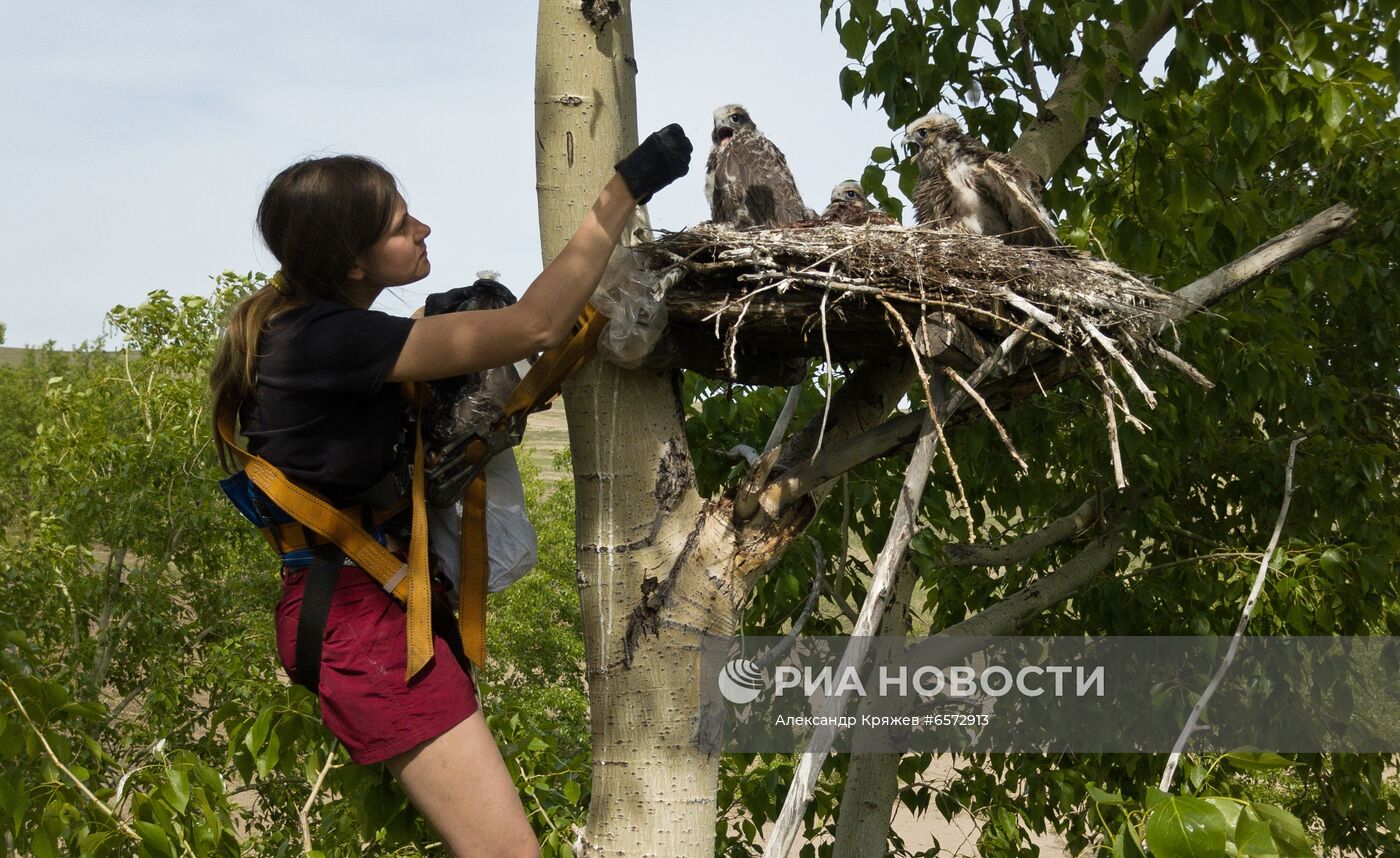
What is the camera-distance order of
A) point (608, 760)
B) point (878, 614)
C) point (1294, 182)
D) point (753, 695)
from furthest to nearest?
point (1294, 182)
point (753, 695)
point (608, 760)
point (878, 614)

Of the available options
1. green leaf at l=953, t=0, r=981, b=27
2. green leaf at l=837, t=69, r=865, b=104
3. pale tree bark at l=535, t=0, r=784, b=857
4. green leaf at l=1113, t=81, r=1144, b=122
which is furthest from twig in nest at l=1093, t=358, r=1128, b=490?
green leaf at l=837, t=69, r=865, b=104

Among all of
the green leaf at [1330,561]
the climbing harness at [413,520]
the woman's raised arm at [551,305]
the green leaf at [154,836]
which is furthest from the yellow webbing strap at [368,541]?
the green leaf at [1330,561]

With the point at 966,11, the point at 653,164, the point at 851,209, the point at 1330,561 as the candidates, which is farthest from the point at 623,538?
the point at 1330,561

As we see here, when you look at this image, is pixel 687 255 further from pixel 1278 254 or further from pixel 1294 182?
pixel 1294 182

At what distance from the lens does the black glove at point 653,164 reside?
2244 millimetres

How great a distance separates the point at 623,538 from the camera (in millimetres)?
2480

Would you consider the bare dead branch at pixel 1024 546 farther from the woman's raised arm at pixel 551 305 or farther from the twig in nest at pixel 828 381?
the woman's raised arm at pixel 551 305

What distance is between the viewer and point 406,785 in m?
2.14

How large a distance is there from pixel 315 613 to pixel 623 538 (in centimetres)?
64

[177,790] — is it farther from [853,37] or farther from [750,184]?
[853,37]

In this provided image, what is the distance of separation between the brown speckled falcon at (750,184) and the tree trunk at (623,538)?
63.7 inches

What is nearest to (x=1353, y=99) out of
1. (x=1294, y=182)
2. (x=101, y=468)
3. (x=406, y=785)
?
(x=1294, y=182)

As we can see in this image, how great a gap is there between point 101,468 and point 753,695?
28.0 ft

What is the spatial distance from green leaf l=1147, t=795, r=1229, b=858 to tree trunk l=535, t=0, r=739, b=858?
90 cm
